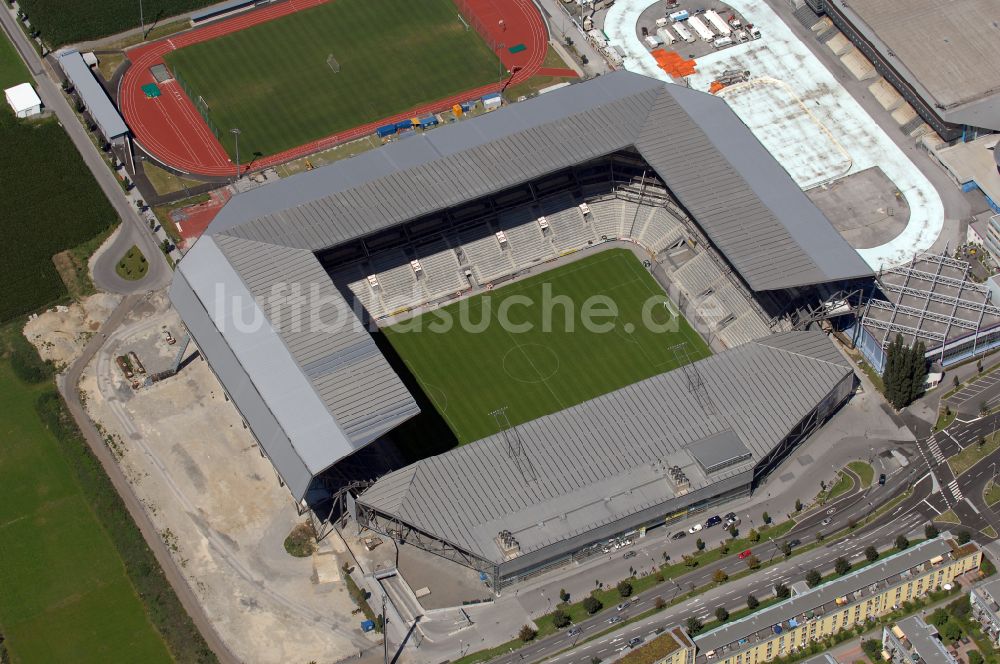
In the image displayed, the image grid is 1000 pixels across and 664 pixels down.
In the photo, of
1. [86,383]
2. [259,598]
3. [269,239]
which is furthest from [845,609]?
[86,383]

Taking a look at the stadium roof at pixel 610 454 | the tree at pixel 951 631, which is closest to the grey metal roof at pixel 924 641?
the tree at pixel 951 631

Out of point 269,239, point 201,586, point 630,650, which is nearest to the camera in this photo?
point 630,650

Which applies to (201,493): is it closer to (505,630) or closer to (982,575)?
(505,630)

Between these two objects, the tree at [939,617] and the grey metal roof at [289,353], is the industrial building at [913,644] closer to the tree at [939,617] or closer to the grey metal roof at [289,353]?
the tree at [939,617]

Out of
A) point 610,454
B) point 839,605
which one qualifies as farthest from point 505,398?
point 839,605

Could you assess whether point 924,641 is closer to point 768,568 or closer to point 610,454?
point 768,568
